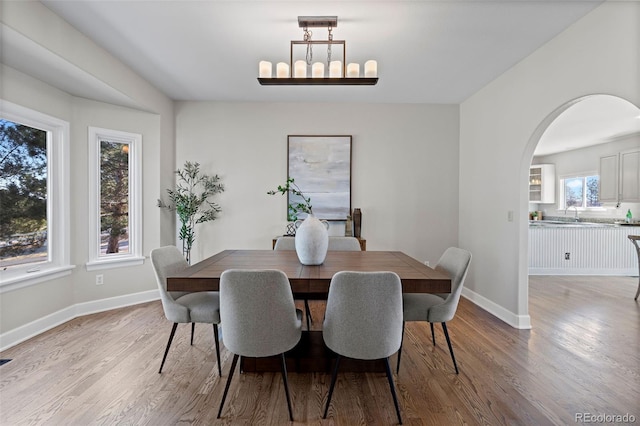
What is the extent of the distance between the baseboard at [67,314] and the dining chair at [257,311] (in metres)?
2.27

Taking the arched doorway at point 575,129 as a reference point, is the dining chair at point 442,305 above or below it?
below

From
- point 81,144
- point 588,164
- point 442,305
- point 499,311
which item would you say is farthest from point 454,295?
point 588,164

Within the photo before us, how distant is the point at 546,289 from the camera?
4.27 meters

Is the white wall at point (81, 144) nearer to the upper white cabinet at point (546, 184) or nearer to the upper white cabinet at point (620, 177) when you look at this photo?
the upper white cabinet at point (620, 177)

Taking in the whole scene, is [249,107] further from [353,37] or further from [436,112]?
[436,112]

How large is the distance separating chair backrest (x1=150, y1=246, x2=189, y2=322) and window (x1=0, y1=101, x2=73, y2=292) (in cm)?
144

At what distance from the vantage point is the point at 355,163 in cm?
414

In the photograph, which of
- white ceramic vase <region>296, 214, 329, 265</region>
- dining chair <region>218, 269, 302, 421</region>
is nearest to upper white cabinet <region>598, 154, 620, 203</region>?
white ceramic vase <region>296, 214, 329, 265</region>

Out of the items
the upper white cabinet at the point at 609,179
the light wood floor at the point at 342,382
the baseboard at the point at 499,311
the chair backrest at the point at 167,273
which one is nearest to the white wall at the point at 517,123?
the baseboard at the point at 499,311

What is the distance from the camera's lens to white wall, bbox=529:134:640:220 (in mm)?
5551

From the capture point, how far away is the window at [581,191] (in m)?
6.34

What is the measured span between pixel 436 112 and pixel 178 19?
10.8 ft

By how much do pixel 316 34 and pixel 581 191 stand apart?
7.15m

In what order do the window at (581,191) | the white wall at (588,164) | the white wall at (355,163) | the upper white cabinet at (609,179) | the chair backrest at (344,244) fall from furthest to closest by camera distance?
the window at (581,191) → the upper white cabinet at (609,179) → the white wall at (588,164) → the white wall at (355,163) → the chair backrest at (344,244)
